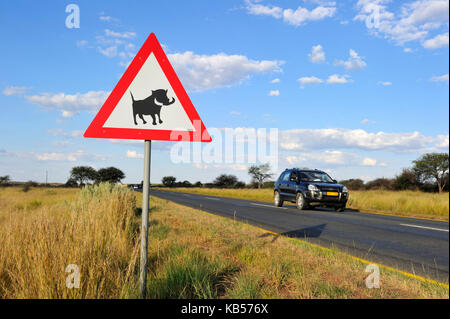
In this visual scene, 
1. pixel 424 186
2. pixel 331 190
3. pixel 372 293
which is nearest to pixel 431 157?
pixel 424 186

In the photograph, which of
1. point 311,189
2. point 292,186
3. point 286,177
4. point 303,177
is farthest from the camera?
point 286,177

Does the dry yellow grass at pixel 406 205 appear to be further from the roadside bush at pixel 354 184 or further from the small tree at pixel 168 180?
the small tree at pixel 168 180

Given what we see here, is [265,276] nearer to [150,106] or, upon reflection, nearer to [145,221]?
[145,221]

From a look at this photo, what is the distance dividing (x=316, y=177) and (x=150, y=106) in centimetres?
1465

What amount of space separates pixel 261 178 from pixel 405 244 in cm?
7434

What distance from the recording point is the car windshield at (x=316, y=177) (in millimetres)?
16695

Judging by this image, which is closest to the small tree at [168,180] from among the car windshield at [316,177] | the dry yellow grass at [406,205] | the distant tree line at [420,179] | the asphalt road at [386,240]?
the distant tree line at [420,179]

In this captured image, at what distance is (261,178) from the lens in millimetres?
82500

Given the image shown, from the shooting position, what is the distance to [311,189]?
1588 cm

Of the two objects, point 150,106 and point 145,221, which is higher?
point 150,106

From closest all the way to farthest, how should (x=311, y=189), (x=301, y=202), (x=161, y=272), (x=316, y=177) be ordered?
(x=161, y=272)
(x=311, y=189)
(x=301, y=202)
(x=316, y=177)

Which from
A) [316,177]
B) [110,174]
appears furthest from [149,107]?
[110,174]
